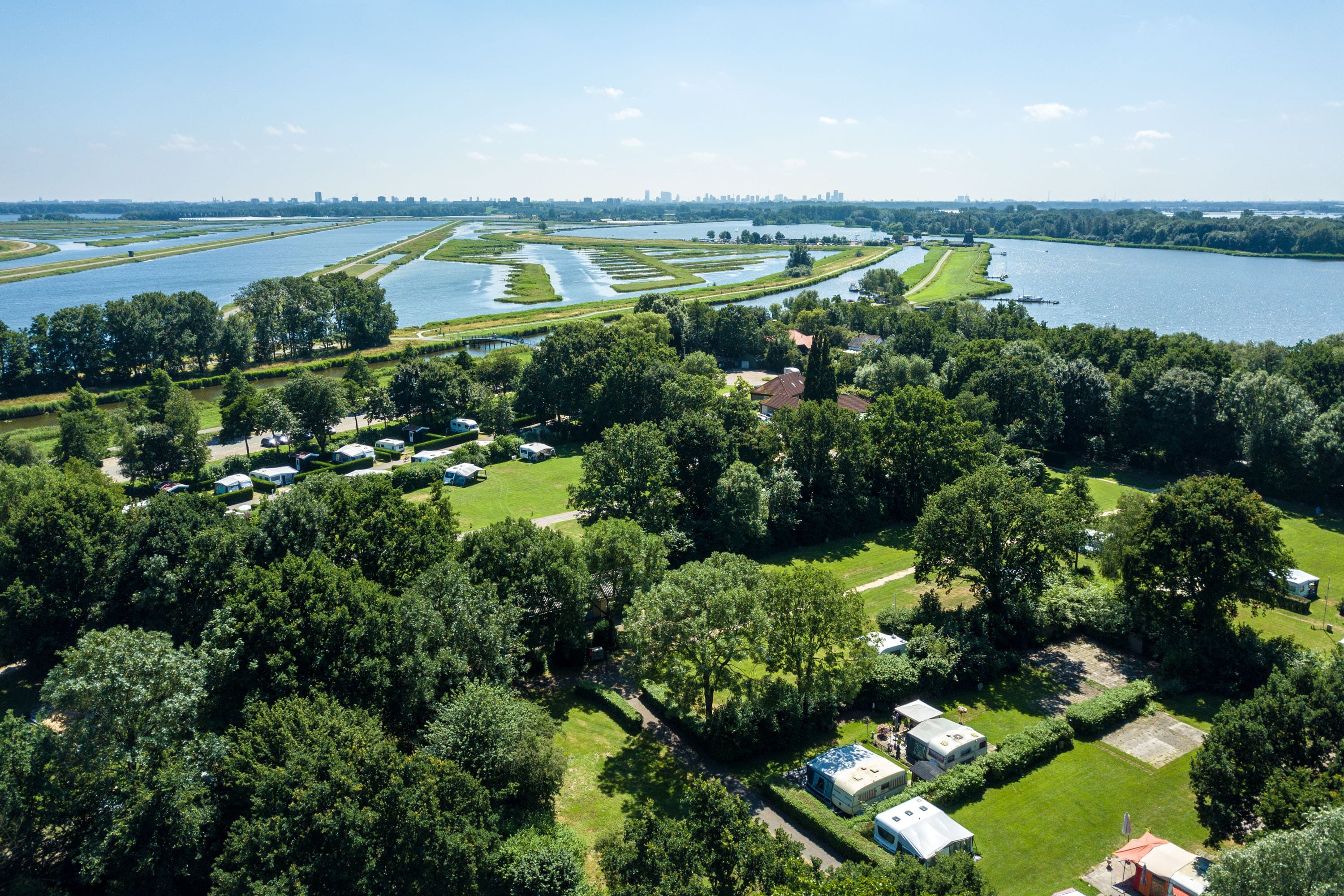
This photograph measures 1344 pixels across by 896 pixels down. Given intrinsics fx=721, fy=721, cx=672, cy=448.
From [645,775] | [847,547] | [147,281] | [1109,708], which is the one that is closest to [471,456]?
[847,547]

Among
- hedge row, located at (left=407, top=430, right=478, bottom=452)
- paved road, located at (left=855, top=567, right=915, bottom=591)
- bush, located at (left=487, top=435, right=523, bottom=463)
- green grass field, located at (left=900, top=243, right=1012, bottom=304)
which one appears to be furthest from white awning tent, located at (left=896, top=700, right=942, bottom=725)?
green grass field, located at (left=900, top=243, right=1012, bottom=304)

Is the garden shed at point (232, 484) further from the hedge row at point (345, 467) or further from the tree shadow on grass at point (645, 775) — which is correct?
the tree shadow on grass at point (645, 775)

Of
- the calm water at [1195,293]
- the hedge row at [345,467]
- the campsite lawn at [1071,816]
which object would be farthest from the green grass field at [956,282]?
the campsite lawn at [1071,816]

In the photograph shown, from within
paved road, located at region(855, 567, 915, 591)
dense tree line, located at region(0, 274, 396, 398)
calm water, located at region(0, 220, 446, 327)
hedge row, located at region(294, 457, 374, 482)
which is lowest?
paved road, located at region(855, 567, 915, 591)

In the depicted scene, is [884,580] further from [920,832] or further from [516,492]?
[516,492]

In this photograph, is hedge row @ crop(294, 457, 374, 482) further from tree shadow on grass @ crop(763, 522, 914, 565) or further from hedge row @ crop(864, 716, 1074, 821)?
hedge row @ crop(864, 716, 1074, 821)

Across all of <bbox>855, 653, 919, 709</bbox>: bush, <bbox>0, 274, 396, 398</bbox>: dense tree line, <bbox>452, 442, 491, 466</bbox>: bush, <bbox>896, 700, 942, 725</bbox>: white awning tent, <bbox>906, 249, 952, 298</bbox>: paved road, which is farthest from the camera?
<bbox>906, 249, 952, 298</bbox>: paved road

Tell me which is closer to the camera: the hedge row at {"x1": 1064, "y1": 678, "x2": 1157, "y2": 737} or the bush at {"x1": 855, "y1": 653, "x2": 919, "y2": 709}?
the hedge row at {"x1": 1064, "y1": 678, "x2": 1157, "y2": 737}
